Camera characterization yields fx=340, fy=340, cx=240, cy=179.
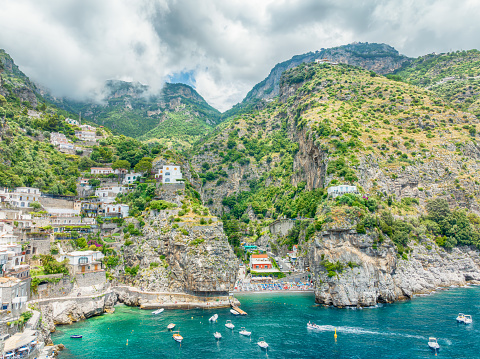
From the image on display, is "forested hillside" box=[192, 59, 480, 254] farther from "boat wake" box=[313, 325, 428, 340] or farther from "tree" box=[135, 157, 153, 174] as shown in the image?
"tree" box=[135, 157, 153, 174]

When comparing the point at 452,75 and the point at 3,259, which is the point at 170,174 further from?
the point at 452,75

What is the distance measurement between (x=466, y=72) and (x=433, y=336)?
136 metres

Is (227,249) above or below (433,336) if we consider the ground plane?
above

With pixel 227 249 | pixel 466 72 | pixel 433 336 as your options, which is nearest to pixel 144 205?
pixel 227 249

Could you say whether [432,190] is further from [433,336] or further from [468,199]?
[433,336]

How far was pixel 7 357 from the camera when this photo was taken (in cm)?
2814

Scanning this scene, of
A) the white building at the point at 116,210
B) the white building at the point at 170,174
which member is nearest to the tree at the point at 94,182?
the white building at the point at 116,210

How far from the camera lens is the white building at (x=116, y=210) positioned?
69125 mm

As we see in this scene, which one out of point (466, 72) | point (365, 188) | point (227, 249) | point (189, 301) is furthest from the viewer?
point (466, 72)

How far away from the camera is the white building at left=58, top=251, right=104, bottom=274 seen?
50.8 m

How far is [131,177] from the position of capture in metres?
80.3

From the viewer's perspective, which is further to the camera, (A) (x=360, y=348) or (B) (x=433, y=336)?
(B) (x=433, y=336)

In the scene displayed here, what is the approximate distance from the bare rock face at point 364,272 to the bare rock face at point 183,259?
1649 centimetres

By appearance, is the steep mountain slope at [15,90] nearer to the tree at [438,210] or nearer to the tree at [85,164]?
the tree at [85,164]
